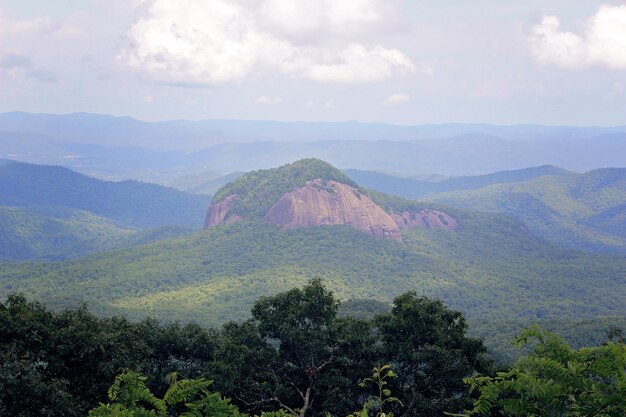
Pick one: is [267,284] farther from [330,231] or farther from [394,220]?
[394,220]

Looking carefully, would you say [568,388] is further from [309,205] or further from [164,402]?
[309,205]

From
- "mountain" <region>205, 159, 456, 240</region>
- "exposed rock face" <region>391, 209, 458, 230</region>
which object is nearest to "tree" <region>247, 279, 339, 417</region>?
"mountain" <region>205, 159, 456, 240</region>

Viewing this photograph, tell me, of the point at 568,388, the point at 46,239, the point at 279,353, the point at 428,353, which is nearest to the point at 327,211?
the point at 46,239

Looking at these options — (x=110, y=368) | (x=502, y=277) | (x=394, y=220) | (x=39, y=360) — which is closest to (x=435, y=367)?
(x=110, y=368)

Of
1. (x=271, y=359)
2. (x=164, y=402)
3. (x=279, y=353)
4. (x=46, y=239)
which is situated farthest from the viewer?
(x=46, y=239)

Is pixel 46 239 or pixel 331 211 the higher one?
pixel 331 211

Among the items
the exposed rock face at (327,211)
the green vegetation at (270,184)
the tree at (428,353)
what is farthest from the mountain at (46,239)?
the tree at (428,353)

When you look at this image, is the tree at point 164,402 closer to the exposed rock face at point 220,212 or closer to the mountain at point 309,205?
the mountain at point 309,205
